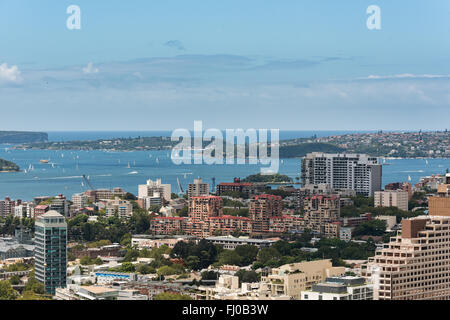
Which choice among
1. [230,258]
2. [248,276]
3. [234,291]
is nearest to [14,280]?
[248,276]

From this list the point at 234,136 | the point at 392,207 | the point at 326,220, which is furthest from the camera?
the point at 234,136

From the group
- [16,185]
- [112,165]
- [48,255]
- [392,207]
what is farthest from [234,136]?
[48,255]

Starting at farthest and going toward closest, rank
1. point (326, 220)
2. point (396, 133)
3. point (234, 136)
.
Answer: point (396, 133)
point (234, 136)
point (326, 220)

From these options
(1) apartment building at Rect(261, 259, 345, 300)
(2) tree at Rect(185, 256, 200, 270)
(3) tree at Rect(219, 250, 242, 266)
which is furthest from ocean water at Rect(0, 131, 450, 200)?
(1) apartment building at Rect(261, 259, 345, 300)

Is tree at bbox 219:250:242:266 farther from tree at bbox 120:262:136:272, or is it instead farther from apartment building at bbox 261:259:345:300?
apartment building at bbox 261:259:345:300

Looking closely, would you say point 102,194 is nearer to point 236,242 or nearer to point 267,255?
point 236,242

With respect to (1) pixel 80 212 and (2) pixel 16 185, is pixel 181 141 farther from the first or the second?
(1) pixel 80 212
